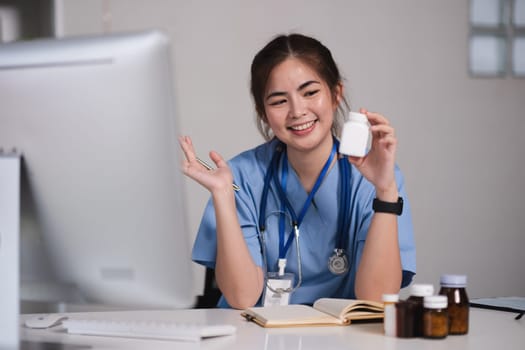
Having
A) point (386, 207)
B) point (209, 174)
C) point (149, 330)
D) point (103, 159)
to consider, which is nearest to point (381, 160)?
point (386, 207)

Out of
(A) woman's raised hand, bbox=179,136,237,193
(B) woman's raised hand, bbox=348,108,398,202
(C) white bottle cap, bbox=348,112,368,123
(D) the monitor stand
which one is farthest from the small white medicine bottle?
(D) the monitor stand

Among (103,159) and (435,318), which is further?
(435,318)

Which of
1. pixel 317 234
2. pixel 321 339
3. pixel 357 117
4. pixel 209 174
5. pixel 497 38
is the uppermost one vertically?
pixel 497 38

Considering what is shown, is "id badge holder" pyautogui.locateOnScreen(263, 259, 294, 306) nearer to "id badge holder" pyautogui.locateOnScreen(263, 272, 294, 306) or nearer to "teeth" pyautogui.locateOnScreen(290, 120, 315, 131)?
"id badge holder" pyautogui.locateOnScreen(263, 272, 294, 306)

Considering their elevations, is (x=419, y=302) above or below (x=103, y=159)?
below

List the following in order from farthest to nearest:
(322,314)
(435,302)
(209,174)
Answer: (209,174) < (322,314) < (435,302)

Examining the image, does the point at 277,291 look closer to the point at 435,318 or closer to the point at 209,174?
the point at 209,174

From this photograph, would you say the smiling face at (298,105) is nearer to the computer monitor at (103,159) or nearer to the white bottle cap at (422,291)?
the white bottle cap at (422,291)

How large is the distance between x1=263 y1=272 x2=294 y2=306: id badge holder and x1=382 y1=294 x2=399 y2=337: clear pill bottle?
478mm

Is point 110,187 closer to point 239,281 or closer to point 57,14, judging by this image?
point 239,281

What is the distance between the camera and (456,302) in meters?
1.32

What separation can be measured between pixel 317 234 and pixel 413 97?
220 centimetres

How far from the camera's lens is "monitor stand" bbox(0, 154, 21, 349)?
1045 millimetres

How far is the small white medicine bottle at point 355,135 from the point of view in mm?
1528
